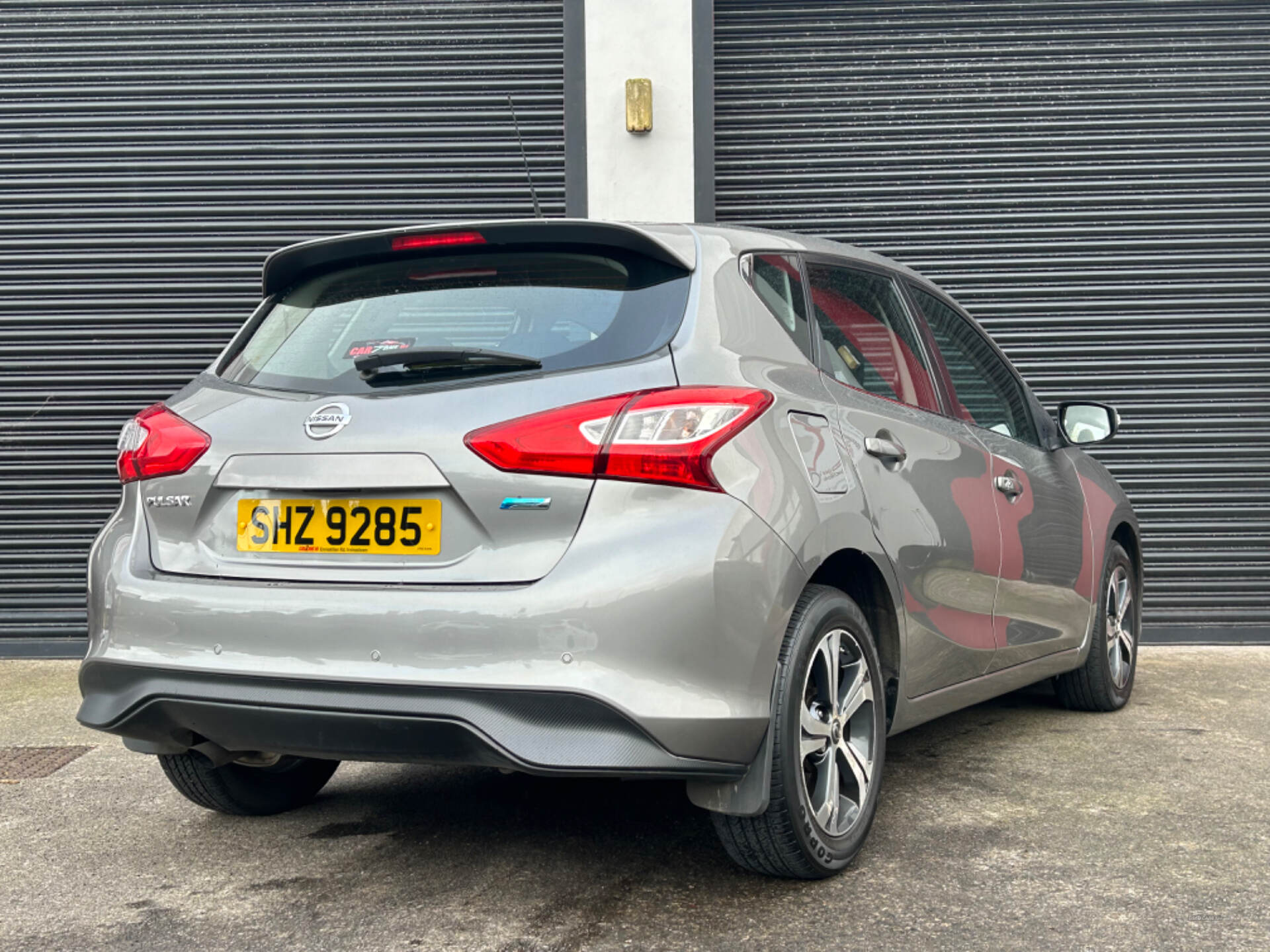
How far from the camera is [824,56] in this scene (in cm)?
755

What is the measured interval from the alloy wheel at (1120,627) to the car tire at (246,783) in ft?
10.2

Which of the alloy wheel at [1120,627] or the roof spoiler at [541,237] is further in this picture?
the alloy wheel at [1120,627]

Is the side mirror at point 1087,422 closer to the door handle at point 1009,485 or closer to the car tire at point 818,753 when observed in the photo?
the door handle at point 1009,485

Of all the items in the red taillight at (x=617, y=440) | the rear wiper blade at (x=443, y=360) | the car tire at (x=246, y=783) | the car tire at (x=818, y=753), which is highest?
the rear wiper blade at (x=443, y=360)

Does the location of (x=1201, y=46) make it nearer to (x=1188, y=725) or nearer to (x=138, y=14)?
(x=1188, y=725)

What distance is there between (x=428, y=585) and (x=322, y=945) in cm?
77

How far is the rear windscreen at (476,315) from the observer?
284 cm

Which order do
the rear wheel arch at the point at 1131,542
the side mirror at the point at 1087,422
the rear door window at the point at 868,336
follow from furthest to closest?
the rear wheel arch at the point at 1131,542
the side mirror at the point at 1087,422
the rear door window at the point at 868,336

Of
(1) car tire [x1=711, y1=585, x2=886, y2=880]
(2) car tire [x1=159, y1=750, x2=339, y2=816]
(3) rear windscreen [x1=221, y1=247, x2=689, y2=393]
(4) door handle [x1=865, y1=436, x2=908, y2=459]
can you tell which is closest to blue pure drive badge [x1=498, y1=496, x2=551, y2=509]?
(3) rear windscreen [x1=221, y1=247, x2=689, y2=393]

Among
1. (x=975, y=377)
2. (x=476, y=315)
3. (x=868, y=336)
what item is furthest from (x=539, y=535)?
(x=975, y=377)

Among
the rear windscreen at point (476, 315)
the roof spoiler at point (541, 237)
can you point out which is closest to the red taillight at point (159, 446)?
the rear windscreen at point (476, 315)

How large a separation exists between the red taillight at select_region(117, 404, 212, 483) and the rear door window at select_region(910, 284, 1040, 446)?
228cm

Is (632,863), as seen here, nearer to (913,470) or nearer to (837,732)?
(837,732)

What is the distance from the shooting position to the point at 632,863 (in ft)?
10.5
